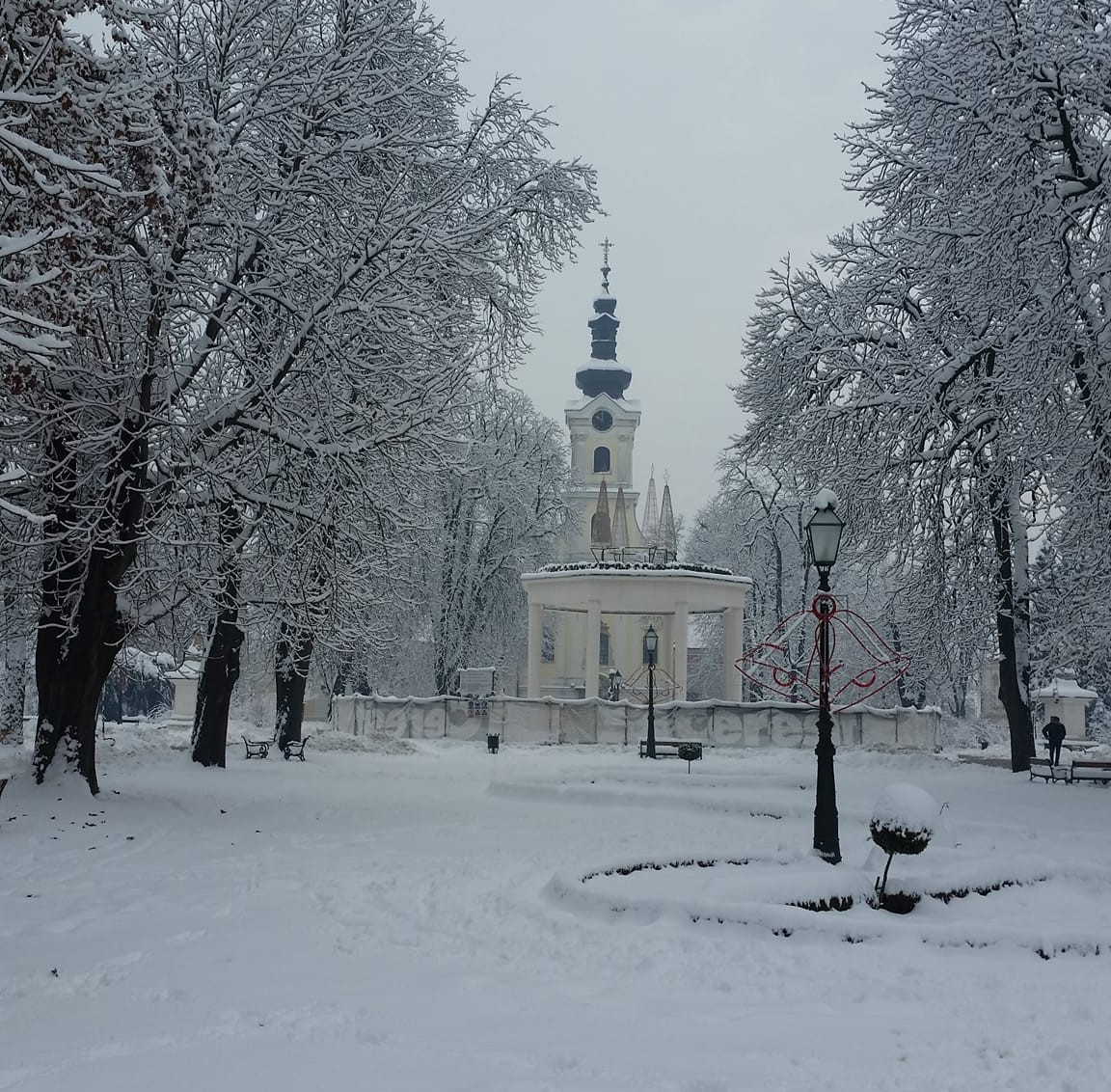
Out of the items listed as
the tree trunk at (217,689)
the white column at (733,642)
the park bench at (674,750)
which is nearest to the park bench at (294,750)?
the tree trunk at (217,689)

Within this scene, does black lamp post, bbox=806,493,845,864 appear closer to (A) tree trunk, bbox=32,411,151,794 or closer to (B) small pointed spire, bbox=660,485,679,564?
(A) tree trunk, bbox=32,411,151,794

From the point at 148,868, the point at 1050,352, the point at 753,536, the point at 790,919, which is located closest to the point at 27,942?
the point at 148,868

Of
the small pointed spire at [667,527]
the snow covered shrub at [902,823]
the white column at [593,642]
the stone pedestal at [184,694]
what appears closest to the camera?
the snow covered shrub at [902,823]

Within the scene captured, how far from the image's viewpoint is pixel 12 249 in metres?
6.43

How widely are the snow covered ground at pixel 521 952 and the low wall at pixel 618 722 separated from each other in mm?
14567

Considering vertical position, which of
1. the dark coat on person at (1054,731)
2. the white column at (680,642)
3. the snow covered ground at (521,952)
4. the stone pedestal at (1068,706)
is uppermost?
the white column at (680,642)

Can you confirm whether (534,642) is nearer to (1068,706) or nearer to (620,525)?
(1068,706)

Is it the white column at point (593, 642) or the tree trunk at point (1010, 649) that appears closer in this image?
the tree trunk at point (1010, 649)

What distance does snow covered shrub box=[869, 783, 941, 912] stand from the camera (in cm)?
984

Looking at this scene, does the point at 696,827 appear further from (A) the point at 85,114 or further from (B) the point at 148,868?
(A) the point at 85,114

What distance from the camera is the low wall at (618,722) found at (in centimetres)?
3075

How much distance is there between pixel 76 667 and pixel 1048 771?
15.3m

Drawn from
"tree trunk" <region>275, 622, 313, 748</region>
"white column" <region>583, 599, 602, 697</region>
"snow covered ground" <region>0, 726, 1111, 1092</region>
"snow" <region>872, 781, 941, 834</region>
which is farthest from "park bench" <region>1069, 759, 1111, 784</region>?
"white column" <region>583, 599, 602, 697</region>

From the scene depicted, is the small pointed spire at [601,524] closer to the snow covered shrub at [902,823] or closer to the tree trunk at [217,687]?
the tree trunk at [217,687]
